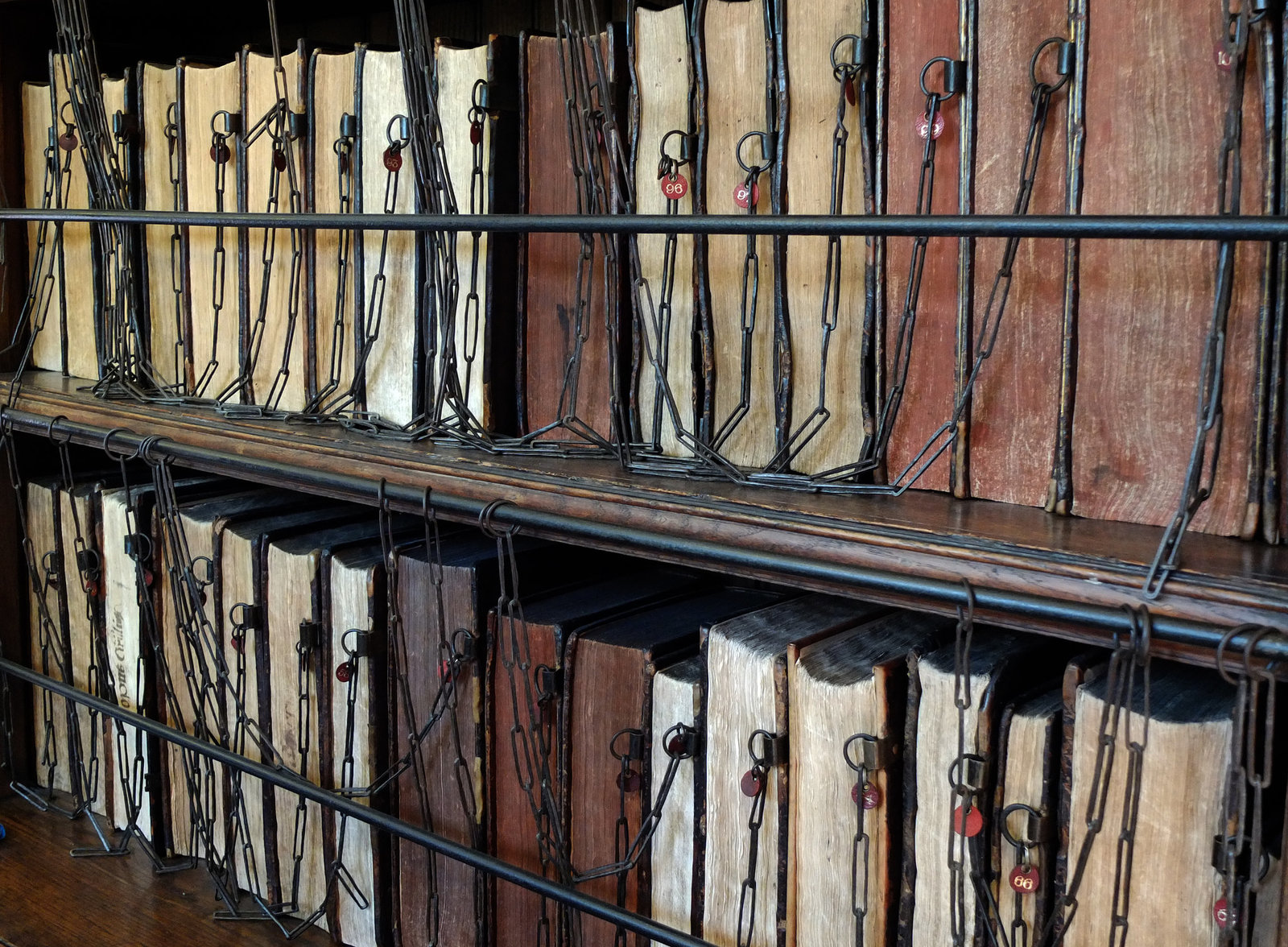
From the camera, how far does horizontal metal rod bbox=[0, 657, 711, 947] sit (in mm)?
803

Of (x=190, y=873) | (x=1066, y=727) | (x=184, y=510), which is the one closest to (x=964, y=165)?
(x=1066, y=727)

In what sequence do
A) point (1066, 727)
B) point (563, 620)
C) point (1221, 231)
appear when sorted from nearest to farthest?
point (1221, 231) → point (1066, 727) → point (563, 620)

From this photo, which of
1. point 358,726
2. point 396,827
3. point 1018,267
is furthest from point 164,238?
point 1018,267

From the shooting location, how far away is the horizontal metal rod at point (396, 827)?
803 millimetres

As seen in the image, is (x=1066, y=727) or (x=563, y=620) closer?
(x=1066, y=727)

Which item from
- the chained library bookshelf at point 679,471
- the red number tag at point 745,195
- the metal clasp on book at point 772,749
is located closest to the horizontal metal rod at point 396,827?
the chained library bookshelf at point 679,471

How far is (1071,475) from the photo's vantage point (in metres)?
0.69

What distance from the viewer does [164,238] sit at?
1.22 metres

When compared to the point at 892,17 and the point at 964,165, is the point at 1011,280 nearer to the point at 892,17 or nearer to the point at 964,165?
the point at 964,165

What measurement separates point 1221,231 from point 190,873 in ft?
3.80

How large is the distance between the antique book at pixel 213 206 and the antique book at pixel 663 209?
0.44 m

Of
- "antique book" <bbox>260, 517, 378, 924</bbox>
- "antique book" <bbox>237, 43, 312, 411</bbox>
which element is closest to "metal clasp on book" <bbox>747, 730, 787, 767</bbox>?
"antique book" <bbox>260, 517, 378, 924</bbox>

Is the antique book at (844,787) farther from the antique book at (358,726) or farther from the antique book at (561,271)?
the antique book at (358,726)

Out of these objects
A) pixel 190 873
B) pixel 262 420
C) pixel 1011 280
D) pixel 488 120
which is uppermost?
pixel 488 120
